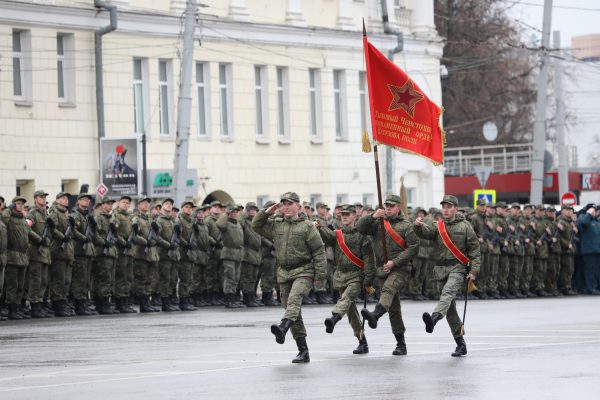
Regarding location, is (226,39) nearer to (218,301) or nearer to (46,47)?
(46,47)

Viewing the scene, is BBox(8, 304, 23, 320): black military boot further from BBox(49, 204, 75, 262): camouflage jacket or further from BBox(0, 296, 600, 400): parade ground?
BBox(49, 204, 75, 262): camouflage jacket

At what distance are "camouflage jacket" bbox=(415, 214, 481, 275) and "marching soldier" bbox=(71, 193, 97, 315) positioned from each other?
940 centimetres

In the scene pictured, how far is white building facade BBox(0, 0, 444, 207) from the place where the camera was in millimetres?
37562

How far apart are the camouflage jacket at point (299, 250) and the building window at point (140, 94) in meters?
23.4

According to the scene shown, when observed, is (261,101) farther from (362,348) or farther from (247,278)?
(362,348)

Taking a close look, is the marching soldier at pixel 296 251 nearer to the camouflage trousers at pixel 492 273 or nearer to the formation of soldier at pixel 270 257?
the formation of soldier at pixel 270 257

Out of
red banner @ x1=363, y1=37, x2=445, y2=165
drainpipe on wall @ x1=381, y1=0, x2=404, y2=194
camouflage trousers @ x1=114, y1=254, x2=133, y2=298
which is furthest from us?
drainpipe on wall @ x1=381, y1=0, x2=404, y2=194

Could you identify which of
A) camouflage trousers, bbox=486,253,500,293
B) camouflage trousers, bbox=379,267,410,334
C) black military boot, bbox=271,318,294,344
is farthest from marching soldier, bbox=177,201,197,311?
black military boot, bbox=271,318,294,344

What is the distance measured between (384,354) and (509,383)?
143 inches

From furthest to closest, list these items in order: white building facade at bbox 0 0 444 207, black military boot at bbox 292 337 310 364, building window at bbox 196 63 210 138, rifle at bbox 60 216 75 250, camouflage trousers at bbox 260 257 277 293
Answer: building window at bbox 196 63 210 138 → white building facade at bbox 0 0 444 207 → camouflage trousers at bbox 260 257 277 293 → rifle at bbox 60 216 75 250 → black military boot at bbox 292 337 310 364

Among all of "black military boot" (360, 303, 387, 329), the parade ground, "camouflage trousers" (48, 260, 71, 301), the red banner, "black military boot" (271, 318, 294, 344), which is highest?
the red banner

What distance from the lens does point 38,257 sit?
25.8 m

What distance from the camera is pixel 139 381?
15516 millimetres

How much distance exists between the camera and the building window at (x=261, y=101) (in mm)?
44875
